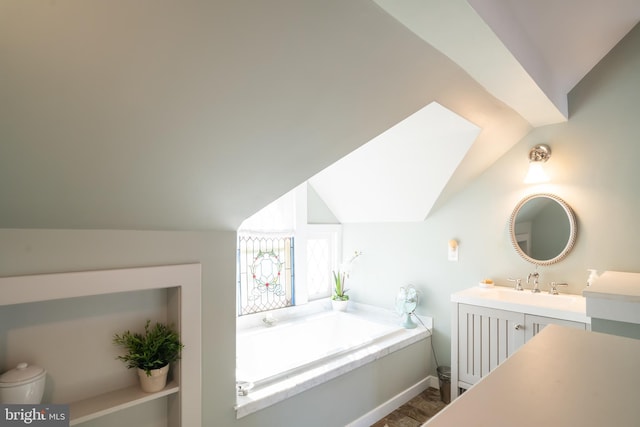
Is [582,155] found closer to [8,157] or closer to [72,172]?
[72,172]

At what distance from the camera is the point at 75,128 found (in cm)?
106

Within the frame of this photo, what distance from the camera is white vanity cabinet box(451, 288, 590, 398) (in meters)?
2.19

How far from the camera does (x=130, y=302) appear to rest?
1.63m

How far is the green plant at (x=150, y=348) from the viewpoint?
1.55 m

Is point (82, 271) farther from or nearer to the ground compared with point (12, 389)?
farther from the ground

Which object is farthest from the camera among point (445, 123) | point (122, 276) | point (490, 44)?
point (445, 123)

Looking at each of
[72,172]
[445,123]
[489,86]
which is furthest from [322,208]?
[72,172]

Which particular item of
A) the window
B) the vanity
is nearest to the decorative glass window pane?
the window

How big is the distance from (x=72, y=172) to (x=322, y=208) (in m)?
2.71

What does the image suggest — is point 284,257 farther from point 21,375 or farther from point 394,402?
point 21,375

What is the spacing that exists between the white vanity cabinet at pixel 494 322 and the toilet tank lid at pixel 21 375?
2464 millimetres

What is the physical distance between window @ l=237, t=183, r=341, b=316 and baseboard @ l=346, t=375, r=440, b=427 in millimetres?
1289

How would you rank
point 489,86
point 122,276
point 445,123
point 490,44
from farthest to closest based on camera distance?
1. point 445,123
2. point 489,86
3. point 122,276
4. point 490,44

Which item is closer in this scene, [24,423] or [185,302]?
[24,423]
